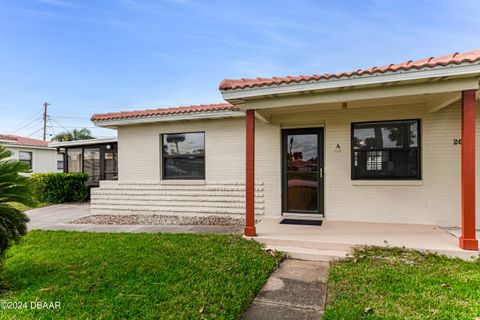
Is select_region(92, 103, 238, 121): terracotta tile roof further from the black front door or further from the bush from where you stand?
the bush

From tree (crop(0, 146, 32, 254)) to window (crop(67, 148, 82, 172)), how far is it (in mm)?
11612

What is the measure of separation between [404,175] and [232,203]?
431 centimetres

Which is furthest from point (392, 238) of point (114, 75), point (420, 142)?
point (114, 75)

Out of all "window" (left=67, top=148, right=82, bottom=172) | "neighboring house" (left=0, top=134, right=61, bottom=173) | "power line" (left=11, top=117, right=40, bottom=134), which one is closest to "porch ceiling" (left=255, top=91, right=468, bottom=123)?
"window" (left=67, top=148, right=82, bottom=172)

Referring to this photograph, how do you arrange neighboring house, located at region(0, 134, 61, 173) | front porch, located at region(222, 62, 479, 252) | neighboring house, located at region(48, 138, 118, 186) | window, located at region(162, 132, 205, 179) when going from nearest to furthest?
1. front porch, located at region(222, 62, 479, 252)
2. window, located at region(162, 132, 205, 179)
3. neighboring house, located at region(48, 138, 118, 186)
4. neighboring house, located at region(0, 134, 61, 173)

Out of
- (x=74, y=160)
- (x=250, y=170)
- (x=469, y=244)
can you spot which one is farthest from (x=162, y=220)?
(x=74, y=160)

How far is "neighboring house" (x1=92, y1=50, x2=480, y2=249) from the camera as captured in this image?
13.9 feet

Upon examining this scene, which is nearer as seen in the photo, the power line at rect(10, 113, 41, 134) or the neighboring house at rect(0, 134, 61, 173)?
the neighboring house at rect(0, 134, 61, 173)

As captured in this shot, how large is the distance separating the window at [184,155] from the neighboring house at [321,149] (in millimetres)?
31

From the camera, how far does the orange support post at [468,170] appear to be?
159 inches

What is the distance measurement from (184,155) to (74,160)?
9.33 meters

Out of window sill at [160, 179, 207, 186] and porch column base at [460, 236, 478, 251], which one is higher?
window sill at [160, 179, 207, 186]

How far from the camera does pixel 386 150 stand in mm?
6125

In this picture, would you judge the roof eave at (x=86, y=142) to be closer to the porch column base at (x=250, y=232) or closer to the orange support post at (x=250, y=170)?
the orange support post at (x=250, y=170)
